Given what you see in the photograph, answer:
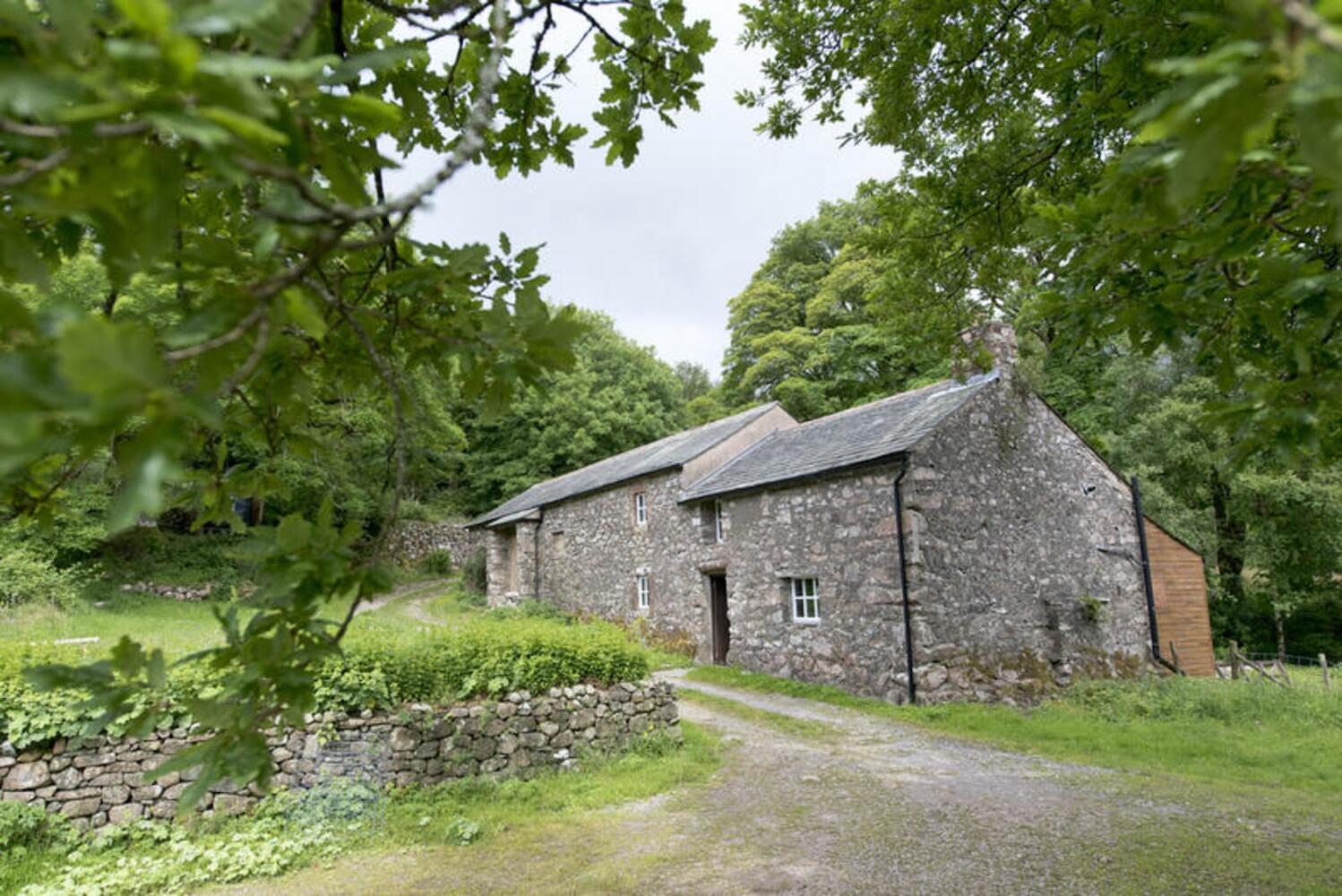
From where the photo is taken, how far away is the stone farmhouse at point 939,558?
1066 centimetres

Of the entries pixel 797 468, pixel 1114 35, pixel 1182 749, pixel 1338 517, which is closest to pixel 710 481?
pixel 797 468

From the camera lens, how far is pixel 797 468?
12.8m

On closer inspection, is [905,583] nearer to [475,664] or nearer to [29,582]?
[475,664]

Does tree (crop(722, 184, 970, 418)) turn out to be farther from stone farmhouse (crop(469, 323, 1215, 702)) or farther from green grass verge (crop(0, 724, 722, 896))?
green grass verge (crop(0, 724, 722, 896))

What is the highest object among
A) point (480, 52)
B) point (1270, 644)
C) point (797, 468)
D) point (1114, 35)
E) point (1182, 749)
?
point (1114, 35)

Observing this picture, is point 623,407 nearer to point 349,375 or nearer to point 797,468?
point 797,468

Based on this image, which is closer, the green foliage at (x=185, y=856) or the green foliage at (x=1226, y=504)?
the green foliage at (x=185, y=856)

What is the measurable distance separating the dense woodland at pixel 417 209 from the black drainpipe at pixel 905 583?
471 cm

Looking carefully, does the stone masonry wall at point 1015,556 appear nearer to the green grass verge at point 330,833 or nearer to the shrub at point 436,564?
the green grass verge at point 330,833

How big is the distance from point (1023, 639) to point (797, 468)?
14.4 ft

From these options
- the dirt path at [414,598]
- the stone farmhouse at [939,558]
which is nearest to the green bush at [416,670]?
the stone farmhouse at [939,558]

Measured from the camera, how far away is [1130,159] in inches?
61.9

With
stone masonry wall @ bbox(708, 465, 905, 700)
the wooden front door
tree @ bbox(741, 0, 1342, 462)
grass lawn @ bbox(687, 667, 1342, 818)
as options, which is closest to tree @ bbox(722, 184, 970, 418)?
the wooden front door

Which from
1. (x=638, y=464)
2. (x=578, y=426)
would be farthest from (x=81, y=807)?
(x=578, y=426)
